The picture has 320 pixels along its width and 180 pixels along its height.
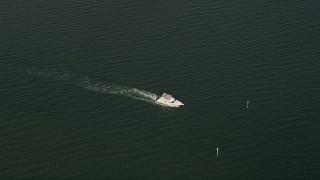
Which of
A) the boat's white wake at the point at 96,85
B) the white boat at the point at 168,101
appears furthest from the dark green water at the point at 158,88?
the white boat at the point at 168,101

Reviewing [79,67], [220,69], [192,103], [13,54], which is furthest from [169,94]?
[13,54]

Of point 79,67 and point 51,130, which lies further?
point 79,67

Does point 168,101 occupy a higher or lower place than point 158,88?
lower

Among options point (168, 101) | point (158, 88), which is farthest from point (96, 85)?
point (168, 101)

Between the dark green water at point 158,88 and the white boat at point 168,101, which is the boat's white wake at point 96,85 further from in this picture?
the white boat at point 168,101

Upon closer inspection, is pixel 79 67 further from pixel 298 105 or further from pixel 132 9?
pixel 298 105

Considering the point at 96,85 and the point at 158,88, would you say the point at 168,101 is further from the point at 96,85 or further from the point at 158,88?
the point at 96,85

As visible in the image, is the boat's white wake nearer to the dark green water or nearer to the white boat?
the dark green water
